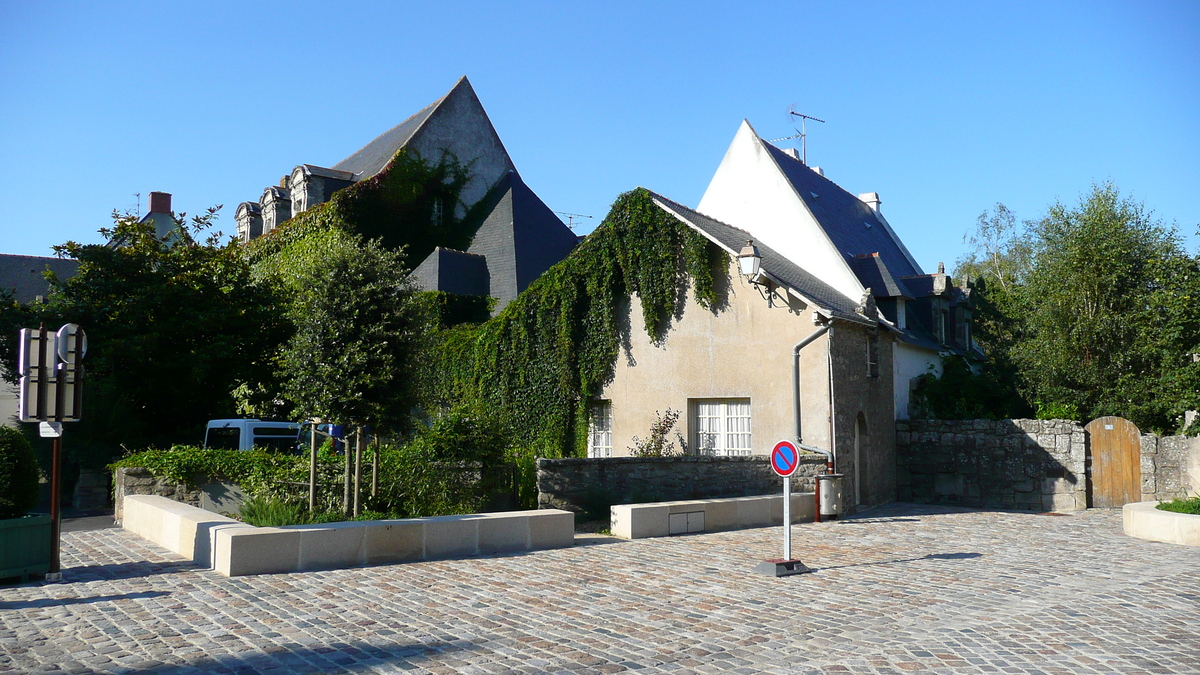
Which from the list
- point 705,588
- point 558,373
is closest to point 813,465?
point 558,373

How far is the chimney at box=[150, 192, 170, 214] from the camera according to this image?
4241 cm

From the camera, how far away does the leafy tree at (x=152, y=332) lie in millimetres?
18688

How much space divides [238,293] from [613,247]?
972cm

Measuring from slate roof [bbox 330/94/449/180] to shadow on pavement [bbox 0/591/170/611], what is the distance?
78.4 feet

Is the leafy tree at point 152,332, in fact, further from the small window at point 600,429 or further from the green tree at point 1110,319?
the green tree at point 1110,319

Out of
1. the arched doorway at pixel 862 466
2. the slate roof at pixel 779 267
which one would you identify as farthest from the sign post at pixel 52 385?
the arched doorway at pixel 862 466

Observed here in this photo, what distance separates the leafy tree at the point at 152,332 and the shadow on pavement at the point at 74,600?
11.1 metres

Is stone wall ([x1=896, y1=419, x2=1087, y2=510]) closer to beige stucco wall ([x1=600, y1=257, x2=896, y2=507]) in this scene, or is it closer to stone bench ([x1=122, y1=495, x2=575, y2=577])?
beige stucco wall ([x1=600, y1=257, x2=896, y2=507])

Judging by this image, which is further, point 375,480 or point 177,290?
point 177,290

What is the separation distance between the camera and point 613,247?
18.4 m

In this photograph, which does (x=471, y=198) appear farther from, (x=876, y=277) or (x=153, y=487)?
(x=153, y=487)

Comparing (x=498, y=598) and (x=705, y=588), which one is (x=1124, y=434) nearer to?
(x=705, y=588)

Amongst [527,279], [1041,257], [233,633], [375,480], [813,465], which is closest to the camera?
[233,633]

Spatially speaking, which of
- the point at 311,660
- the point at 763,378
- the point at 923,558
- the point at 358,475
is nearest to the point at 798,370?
the point at 763,378
